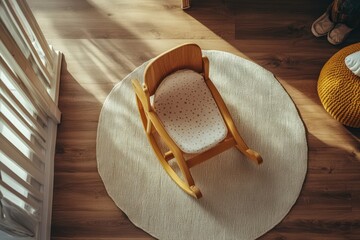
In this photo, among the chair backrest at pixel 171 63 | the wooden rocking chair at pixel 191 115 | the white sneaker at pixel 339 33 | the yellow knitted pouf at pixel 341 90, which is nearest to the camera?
the chair backrest at pixel 171 63

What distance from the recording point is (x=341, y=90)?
76.8 inches

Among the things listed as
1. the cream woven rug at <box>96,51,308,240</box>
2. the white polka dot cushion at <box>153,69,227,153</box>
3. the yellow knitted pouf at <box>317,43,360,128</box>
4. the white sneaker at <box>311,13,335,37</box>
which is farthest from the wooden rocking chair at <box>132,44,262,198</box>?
the white sneaker at <box>311,13,335,37</box>

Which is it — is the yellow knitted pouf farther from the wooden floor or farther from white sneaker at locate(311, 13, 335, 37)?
white sneaker at locate(311, 13, 335, 37)

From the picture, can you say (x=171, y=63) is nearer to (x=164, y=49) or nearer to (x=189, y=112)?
(x=189, y=112)

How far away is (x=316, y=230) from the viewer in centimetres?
195

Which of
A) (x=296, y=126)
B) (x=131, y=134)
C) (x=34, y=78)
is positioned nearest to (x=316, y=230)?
(x=296, y=126)

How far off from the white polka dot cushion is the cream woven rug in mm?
271

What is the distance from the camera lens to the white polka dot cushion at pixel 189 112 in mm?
1813

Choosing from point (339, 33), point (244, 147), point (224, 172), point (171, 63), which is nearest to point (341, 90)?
point (339, 33)

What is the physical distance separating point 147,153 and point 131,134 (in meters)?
0.14

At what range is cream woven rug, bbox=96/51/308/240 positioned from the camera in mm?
1957

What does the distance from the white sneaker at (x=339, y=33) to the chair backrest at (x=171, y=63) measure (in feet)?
3.06

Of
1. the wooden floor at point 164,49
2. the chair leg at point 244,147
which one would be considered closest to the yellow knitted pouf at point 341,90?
the wooden floor at point 164,49

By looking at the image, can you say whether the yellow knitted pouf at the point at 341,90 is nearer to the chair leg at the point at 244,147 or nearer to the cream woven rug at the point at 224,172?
the cream woven rug at the point at 224,172
